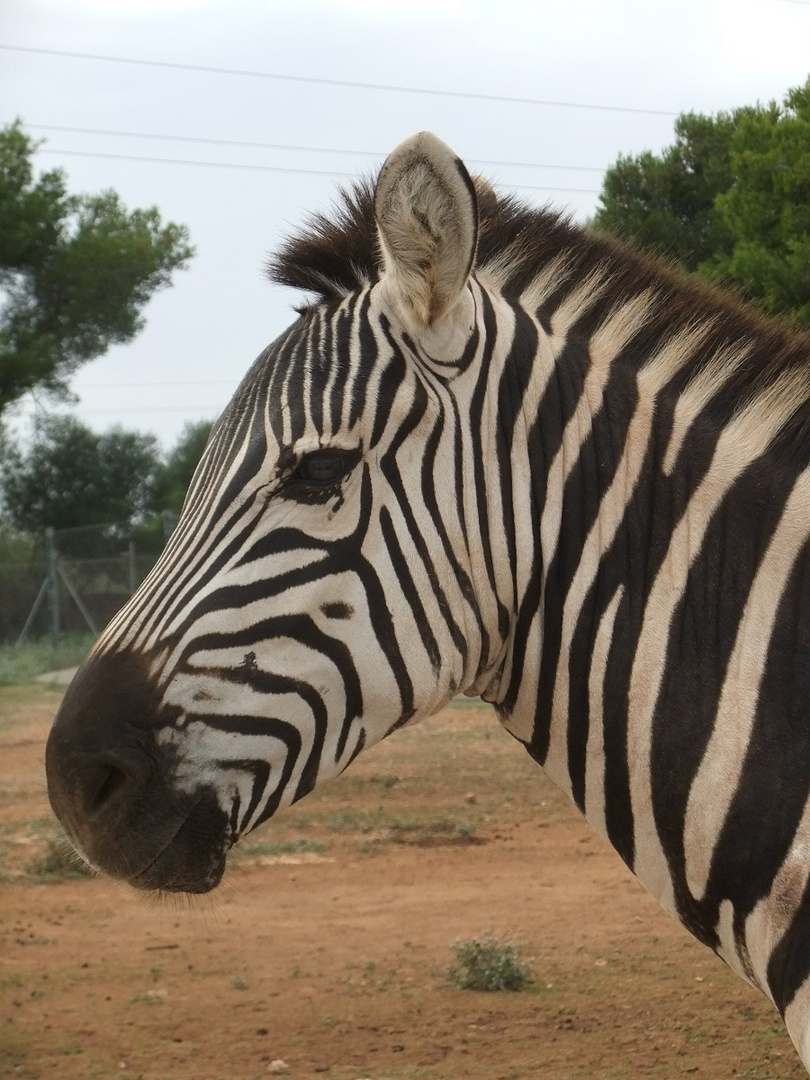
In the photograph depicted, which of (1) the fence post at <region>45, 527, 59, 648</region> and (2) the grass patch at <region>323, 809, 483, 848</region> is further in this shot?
(1) the fence post at <region>45, 527, 59, 648</region>

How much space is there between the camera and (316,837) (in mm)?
9297

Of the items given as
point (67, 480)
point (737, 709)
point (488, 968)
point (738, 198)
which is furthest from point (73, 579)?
point (67, 480)

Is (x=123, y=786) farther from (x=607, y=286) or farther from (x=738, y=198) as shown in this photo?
(x=738, y=198)

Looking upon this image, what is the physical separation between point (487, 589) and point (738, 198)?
31.1 feet

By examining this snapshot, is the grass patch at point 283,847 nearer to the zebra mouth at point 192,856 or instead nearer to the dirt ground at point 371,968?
the dirt ground at point 371,968

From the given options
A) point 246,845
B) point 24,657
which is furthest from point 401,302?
point 24,657

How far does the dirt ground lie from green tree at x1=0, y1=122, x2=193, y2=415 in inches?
706

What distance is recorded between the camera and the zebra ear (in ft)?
7.24

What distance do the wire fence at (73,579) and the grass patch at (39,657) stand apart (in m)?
0.17

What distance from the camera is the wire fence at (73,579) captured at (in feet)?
65.7

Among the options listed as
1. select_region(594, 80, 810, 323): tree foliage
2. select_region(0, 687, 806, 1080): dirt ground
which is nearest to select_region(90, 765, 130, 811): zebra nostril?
select_region(0, 687, 806, 1080): dirt ground

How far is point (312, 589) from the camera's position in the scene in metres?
2.25

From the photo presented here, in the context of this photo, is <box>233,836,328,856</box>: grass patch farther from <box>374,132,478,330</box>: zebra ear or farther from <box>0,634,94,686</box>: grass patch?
<box>0,634,94,686</box>: grass patch

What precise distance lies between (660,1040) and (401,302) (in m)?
4.37
